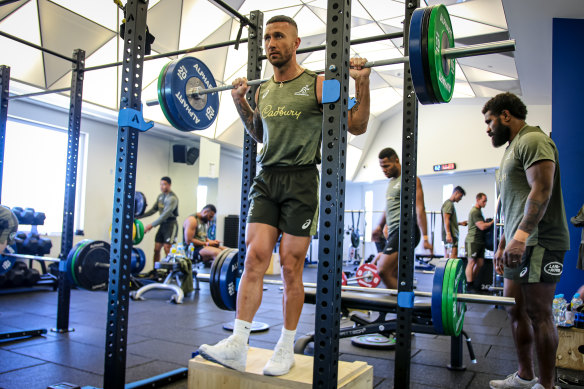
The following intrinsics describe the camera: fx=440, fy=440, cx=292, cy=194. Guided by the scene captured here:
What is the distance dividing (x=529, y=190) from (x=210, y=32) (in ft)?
16.3

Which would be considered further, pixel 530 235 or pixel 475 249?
pixel 475 249

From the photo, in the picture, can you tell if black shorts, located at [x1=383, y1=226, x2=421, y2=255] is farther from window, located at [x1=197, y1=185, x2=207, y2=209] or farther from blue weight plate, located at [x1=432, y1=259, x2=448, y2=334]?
window, located at [x1=197, y1=185, x2=207, y2=209]

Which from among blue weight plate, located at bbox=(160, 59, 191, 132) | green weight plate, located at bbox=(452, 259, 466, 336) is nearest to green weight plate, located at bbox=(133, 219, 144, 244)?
blue weight plate, located at bbox=(160, 59, 191, 132)

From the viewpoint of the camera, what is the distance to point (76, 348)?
8.11ft

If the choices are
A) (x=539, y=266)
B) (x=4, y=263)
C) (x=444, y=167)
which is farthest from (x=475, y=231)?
(x=444, y=167)

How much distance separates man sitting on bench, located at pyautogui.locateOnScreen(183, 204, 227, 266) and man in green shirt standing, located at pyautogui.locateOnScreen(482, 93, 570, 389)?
3.47m

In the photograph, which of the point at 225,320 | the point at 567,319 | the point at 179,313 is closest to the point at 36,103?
the point at 179,313

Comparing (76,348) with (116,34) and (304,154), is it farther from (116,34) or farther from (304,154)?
(116,34)

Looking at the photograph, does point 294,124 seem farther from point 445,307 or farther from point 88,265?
point 88,265

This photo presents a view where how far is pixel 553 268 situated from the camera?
5.58ft

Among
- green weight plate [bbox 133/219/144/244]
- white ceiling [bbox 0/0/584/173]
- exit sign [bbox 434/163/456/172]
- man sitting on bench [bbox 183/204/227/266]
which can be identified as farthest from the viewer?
exit sign [bbox 434/163/456/172]

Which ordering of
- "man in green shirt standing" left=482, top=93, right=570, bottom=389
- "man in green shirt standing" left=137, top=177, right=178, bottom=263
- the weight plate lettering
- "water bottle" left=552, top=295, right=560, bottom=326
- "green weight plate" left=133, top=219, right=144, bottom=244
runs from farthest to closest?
"man in green shirt standing" left=137, top=177, right=178, bottom=263 < "green weight plate" left=133, top=219, right=144, bottom=244 < the weight plate lettering < "water bottle" left=552, top=295, right=560, bottom=326 < "man in green shirt standing" left=482, top=93, right=570, bottom=389

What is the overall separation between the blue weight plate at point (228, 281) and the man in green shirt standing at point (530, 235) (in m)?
1.12

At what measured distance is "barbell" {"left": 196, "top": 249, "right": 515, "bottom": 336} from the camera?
5.32 feet
